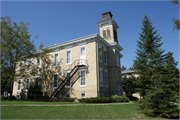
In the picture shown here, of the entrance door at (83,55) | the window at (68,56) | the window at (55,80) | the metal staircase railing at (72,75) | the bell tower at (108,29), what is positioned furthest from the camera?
the bell tower at (108,29)

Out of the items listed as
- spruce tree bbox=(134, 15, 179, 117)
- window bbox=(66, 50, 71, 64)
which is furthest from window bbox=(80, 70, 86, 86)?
spruce tree bbox=(134, 15, 179, 117)

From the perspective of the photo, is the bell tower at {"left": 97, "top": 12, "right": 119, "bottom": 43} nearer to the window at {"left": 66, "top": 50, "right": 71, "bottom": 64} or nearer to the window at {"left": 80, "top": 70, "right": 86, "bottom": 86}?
the window at {"left": 66, "top": 50, "right": 71, "bottom": 64}

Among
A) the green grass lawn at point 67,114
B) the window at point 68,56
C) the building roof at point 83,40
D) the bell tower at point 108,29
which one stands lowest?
the green grass lawn at point 67,114

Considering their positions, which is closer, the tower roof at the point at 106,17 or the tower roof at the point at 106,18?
the tower roof at the point at 106,18

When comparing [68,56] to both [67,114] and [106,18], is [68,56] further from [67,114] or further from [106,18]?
[67,114]

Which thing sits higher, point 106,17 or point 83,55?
point 106,17

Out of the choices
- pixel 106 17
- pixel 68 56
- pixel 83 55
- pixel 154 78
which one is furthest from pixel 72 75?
pixel 106 17

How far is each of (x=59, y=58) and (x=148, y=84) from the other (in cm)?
1727

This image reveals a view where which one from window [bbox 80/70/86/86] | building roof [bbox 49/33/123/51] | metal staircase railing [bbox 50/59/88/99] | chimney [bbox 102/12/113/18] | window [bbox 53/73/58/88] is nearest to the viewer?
window [bbox 80/70/86/86]

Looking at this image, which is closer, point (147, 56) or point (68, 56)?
point (147, 56)

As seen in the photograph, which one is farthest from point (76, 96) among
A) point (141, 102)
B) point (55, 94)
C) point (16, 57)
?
point (141, 102)

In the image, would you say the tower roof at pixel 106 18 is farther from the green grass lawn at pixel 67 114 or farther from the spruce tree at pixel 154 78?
the green grass lawn at pixel 67 114

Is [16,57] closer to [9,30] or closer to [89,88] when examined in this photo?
[9,30]

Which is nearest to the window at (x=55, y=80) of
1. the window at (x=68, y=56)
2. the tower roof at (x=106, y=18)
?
the window at (x=68, y=56)
